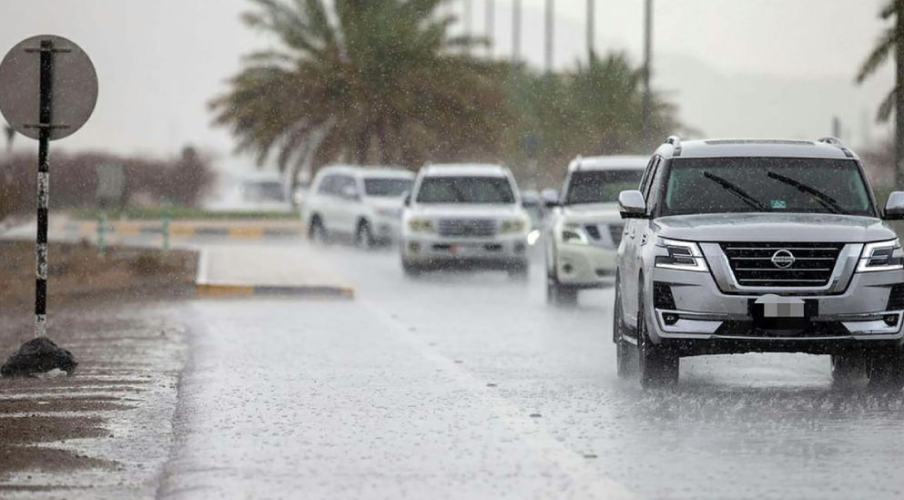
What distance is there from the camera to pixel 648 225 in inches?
577

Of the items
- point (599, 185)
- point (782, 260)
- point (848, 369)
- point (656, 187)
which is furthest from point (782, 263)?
point (599, 185)

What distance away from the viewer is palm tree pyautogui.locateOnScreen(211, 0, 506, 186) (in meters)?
68.3

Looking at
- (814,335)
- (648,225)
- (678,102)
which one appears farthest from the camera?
(678,102)

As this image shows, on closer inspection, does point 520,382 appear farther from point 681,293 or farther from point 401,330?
point 401,330

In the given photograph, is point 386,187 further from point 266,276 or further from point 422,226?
point 266,276

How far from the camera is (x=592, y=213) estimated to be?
24750mm

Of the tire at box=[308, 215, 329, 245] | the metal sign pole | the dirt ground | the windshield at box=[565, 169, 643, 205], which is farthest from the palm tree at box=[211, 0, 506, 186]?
the metal sign pole

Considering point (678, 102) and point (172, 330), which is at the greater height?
point (678, 102)

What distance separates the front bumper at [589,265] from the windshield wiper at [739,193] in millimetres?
9284

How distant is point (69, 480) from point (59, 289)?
17.6 metres

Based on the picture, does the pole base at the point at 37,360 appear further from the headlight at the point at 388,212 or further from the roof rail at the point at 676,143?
the headlight at the point at 388,212

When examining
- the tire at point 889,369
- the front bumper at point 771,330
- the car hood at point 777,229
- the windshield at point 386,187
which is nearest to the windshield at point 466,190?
the windshield at point 386,187

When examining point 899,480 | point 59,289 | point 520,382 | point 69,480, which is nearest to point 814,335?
point 520,382

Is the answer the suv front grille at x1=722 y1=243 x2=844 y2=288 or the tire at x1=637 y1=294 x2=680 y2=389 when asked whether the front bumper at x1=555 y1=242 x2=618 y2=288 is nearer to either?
the tire at x1=637 y1=294 x2=680 y2=389
